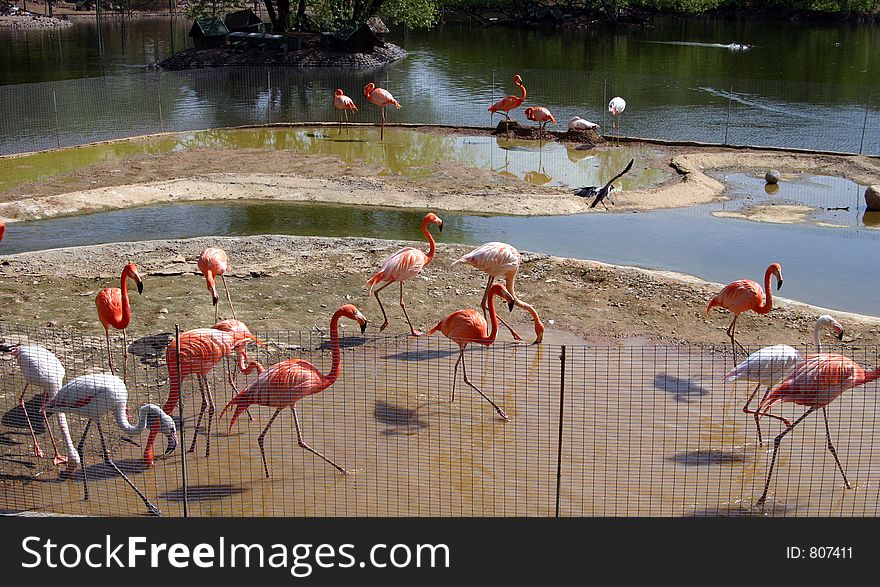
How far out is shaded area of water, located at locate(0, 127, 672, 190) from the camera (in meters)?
18.8

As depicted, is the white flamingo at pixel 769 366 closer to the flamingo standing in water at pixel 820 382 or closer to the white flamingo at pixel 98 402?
the flamingo standing in water at pixel 820 382

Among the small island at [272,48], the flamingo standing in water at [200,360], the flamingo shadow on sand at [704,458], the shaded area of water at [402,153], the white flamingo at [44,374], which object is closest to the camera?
the white flamingo at [44,374]

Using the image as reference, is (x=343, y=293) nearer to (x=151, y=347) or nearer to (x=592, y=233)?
(x=151, y=347)

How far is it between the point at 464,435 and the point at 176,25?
52298 millimetres

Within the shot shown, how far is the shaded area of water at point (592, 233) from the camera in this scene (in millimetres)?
13359

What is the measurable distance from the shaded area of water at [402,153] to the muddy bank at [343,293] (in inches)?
236

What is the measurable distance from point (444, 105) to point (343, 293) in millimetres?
16524

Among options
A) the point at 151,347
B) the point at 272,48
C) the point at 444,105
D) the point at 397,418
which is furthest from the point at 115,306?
the point at 272,48

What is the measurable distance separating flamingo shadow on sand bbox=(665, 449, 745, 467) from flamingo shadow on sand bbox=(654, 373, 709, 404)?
2.91ft

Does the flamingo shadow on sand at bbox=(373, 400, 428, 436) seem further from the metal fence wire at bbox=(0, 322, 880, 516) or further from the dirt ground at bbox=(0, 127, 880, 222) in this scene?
the dirt ground at bbox=(0, 127, 880, 222)

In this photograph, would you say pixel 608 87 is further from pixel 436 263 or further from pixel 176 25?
pixel 176 25

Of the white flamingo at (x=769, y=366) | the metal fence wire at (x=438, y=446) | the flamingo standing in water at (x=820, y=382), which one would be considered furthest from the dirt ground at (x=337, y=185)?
the flamingo standing in water at (x=820, y=382)

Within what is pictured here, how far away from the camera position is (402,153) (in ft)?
68.6

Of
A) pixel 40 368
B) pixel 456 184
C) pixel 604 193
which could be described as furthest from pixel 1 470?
pixel 456 184
